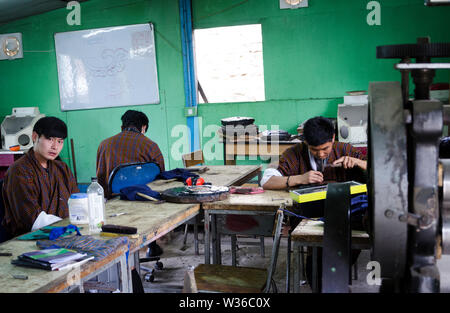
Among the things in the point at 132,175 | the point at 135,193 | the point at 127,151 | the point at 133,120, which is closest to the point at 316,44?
the point at 133,120

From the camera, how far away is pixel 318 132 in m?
2.56

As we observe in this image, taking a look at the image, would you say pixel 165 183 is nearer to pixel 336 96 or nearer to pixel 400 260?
pixel 400 260

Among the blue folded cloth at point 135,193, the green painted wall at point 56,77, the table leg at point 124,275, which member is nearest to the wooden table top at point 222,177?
the blue folded cloth at point 135,193

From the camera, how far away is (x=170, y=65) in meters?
5.85

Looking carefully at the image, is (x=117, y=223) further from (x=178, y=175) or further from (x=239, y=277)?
(x=178, y=175)

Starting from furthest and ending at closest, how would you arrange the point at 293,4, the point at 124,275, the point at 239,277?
the point at 293,4 → the point at 239,277 → the point at 124,275

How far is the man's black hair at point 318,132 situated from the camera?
256cm

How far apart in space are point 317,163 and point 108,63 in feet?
13.6

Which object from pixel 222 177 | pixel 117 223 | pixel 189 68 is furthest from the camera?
pixel 189 68

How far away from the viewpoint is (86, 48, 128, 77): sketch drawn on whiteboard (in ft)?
19.6

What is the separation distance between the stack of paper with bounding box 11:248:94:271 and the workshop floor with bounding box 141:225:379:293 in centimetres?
155
